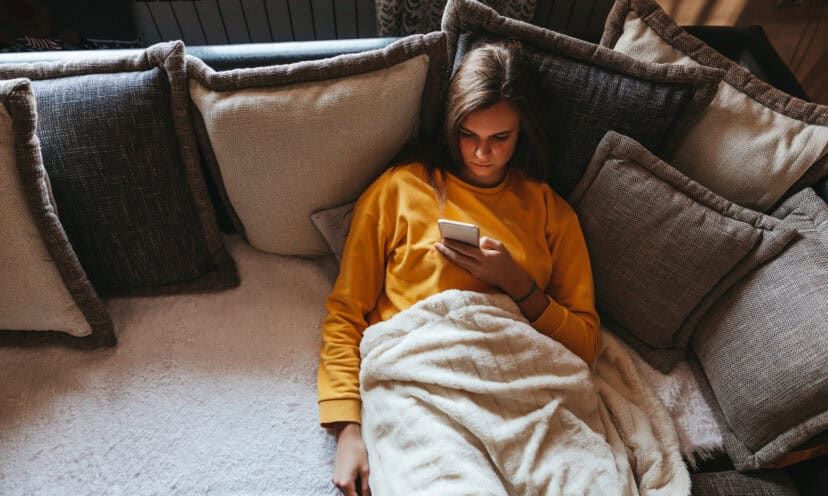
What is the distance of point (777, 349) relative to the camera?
93 cm

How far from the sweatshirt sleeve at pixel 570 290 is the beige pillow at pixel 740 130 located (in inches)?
11.3

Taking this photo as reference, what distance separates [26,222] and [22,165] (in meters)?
0.11

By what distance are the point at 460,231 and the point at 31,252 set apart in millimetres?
805

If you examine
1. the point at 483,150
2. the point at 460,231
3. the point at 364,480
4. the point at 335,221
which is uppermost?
the point at 483,150

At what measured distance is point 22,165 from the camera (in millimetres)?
920

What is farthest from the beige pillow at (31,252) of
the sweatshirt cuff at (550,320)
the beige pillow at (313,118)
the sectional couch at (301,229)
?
the sweatshirt cuff at (550,320)

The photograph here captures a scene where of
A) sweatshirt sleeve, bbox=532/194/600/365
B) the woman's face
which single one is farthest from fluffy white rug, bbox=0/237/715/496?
the woman's face

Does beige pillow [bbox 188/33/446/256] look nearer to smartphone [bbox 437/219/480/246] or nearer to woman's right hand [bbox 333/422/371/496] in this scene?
smartphone [bbox 437/219/480/246]

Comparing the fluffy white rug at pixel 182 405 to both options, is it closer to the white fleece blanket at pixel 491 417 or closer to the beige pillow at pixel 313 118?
the white fleece blanket at pixel 491 417

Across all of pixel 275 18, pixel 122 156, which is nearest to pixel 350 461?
pixel 122 156

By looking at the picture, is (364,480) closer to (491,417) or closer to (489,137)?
(491,417)

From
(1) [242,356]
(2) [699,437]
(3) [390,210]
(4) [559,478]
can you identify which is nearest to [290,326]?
(1) [242,356]

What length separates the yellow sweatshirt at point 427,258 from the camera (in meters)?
1.02

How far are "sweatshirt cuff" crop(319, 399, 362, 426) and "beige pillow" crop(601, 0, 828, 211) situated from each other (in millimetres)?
858
